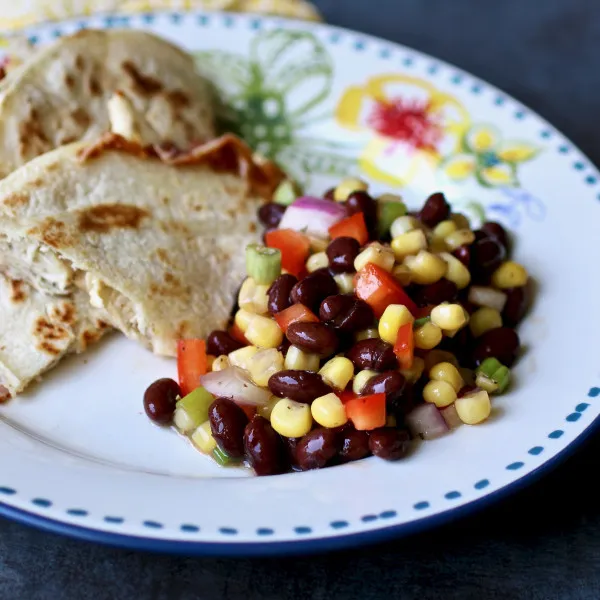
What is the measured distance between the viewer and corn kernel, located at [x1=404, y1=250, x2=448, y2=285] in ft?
13.3

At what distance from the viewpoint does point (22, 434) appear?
12.4 ft

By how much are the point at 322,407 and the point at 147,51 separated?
2703 mm

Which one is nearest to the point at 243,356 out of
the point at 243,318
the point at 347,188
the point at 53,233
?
the point at 243,318

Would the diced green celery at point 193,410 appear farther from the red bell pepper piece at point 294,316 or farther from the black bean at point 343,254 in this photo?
the black bean at point 343,254

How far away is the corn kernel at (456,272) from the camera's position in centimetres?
419

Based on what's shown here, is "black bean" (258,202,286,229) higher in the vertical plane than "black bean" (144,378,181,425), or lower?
higher

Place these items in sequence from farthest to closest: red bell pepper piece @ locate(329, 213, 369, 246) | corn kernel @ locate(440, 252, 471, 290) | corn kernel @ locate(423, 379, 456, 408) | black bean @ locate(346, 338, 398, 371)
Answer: red bell pepper piece @ locate(329, 213, 369, 246)
corn kernel @ locate(440, 252, 471, 290)
corn kernel @ locate(423, 379, 456, 408)
black bean @ locate(346, 338, 398, 371)

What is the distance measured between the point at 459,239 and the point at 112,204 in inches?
69.0

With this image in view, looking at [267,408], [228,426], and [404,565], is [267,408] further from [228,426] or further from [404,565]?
[404,565]

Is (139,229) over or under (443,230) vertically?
under

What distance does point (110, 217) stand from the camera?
4.34 metres

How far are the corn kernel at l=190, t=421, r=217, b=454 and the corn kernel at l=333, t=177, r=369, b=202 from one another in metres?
1.59

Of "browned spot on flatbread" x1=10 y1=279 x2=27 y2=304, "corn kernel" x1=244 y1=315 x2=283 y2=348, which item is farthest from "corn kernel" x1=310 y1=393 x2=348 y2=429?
"browned spot on flatbread" x1=10 y1=279 x2=27 y2=304

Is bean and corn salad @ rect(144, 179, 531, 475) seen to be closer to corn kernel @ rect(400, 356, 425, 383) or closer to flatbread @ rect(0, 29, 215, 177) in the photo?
corn kernel @ rect(400, 356, 425, 383)
